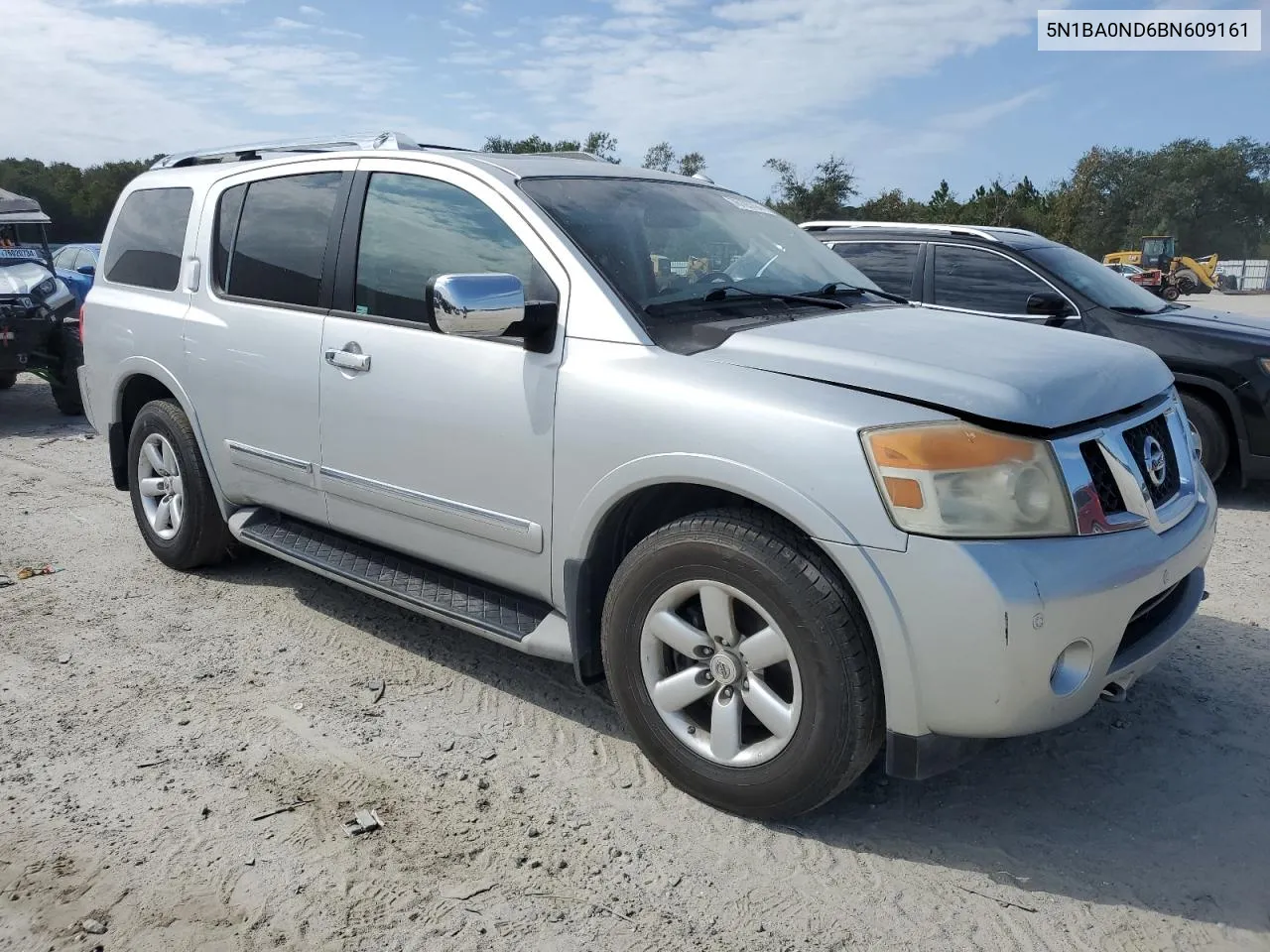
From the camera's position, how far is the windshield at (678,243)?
3.27 metres

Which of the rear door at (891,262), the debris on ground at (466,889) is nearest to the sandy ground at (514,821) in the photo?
the debris on ground at (466,889)

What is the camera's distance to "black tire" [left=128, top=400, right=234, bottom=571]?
4641 millimetres

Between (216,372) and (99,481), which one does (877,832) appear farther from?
(99,481)

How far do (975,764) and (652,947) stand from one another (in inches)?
52.7

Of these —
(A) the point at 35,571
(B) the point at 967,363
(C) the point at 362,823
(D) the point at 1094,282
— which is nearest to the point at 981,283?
(D) the point at 1094,282

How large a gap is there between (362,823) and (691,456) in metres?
1.38

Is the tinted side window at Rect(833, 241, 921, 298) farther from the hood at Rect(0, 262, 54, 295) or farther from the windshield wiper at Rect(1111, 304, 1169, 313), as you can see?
the hood at Rect(0, 262, 54, 295)

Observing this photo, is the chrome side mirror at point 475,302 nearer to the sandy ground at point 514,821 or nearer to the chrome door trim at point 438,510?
the chrome door trim at point 438,510

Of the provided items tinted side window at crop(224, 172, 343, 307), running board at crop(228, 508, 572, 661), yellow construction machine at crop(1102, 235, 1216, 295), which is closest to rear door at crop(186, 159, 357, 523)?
tinted side window at crop(224, 172, 343, 307)

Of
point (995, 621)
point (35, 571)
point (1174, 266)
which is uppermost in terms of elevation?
point (1174, 266)

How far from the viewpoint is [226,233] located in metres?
4.47

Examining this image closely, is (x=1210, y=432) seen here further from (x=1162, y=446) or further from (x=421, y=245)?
(x=421, y=245)

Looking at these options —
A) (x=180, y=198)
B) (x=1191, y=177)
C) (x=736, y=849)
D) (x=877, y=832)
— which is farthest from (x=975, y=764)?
(x=1191, y=177)

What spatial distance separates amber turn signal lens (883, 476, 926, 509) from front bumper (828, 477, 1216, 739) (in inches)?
3.3
